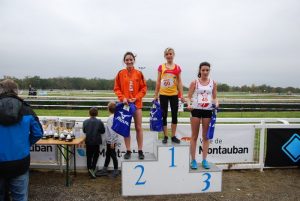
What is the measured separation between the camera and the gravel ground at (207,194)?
14.9 ft

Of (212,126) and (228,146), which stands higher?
(212,126)

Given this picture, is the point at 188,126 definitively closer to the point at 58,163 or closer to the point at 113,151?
the point at 113,151

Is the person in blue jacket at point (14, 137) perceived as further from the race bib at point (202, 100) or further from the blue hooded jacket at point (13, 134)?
the race bib at point (202, 100)

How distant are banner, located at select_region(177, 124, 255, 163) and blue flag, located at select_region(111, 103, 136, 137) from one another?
194 cm

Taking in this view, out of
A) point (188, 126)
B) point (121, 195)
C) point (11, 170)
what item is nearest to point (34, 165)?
point (121, 195)

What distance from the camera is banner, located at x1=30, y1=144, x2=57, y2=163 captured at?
19.3 ft

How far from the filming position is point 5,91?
3.09 metres

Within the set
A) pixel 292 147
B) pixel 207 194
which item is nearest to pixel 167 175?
pixel 207 194

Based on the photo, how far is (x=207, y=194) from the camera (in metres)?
4.69

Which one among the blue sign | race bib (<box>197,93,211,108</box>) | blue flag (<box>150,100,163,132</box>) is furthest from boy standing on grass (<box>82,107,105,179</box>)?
the blue sign

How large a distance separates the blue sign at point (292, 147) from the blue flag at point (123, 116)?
12.1 ft

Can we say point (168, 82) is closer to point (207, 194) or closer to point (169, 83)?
point (169, 83)

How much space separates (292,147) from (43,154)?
18.6 feet

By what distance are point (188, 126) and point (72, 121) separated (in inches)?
97.9
